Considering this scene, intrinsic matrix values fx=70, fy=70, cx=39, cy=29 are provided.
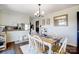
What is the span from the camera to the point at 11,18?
11.3 ft

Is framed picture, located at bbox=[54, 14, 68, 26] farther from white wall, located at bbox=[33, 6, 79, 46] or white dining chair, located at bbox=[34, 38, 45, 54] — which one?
white dining chair, located at bbox=[34, 38, 45, 54]

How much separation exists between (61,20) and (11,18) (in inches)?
94.7

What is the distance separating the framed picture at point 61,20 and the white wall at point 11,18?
5.62 feet

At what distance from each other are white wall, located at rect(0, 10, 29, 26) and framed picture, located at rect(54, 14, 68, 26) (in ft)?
5.62

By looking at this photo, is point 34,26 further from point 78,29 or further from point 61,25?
point 78,29

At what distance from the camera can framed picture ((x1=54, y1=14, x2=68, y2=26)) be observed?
306 cm

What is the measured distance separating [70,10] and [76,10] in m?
0.26

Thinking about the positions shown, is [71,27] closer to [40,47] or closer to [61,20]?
[61,20]

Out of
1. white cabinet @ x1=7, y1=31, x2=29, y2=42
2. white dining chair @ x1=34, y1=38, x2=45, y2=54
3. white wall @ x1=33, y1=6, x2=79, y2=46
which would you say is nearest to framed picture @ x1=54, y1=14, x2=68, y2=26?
white wall @ x1=33, y1=6, x2=79, y2=46

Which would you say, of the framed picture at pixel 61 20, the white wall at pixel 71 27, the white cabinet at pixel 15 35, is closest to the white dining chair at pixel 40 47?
the white wall at pixel 71 27

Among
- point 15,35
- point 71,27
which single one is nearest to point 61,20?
point 71,27

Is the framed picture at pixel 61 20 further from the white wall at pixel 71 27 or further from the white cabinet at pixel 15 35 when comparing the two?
the white cabinet at pixel 15 35

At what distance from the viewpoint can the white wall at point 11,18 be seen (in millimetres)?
3217
